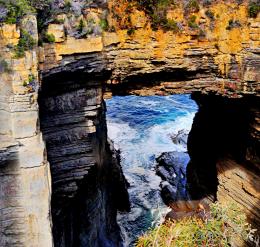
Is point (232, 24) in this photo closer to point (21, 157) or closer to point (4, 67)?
point (4, 67)

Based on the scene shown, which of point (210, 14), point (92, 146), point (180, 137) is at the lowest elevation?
point (180, 137)

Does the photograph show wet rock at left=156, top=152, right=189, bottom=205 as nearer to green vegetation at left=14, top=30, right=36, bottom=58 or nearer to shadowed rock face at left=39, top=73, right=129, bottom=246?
shadowed rock face at left=39, top=73, right=129, bottom=246

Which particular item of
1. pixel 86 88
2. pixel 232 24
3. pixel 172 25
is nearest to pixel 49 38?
pixel 86 88

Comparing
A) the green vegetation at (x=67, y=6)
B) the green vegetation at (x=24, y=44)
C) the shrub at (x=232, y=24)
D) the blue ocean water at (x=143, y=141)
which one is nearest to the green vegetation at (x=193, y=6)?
the shrub at (x=232, y=24)

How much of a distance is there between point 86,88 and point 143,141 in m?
17.6

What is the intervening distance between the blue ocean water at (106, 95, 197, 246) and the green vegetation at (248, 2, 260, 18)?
37.9 feet

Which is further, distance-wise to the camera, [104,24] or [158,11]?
[158,11]

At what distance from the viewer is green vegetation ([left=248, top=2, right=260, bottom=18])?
13.0 m

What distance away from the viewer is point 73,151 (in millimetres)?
13422

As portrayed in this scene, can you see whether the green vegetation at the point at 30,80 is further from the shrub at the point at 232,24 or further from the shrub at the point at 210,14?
the shrub at the point at 232,24

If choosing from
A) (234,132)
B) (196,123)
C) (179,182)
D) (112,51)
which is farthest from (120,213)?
(112,51)

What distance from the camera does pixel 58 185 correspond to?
13.5 meters

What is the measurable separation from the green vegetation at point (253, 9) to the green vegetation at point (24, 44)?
6.87 m

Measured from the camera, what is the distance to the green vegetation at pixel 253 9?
1305 centimetres
